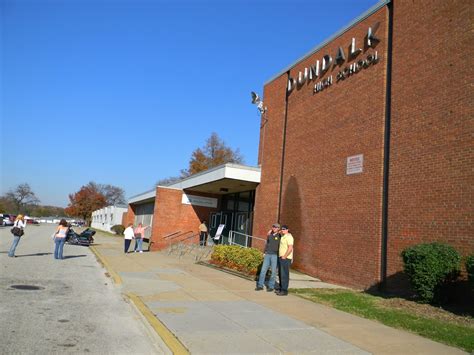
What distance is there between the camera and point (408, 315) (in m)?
9.26

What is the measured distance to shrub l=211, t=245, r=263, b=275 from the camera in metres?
15.0

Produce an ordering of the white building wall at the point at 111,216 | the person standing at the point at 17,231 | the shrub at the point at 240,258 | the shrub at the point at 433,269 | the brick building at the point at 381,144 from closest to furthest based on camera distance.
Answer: the shrub at the point at 433,269
the brick building at the point at 381,144
the shrub at the point at 240,258
the person standing at the point at 17,231
the white building wall at the point at 111,216

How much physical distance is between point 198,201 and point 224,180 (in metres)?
6.94

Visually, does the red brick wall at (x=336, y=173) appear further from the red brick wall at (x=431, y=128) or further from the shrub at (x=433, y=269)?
the shrub at (x=433, y=269)

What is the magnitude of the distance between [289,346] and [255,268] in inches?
331

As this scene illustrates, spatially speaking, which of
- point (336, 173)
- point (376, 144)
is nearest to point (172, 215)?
point (336, 173)

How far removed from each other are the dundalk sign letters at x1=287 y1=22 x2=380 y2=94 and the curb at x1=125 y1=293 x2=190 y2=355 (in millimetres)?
10543

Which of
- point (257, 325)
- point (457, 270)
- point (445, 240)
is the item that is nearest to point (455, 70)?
point (445, 240)

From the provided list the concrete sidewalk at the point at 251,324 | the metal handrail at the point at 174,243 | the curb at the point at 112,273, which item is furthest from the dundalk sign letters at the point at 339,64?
the metal handrail at the point at 174,243

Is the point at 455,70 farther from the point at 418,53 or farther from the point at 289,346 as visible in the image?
the point at 289,346

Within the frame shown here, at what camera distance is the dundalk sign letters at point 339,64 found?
586 inches

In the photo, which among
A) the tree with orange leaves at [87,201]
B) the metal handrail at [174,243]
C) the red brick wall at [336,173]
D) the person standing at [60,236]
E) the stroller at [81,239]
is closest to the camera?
the red brick wall at [336,173]

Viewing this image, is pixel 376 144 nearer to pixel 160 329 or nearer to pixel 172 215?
Answer: pixel 160 329

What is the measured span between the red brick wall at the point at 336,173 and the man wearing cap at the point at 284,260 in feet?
10.1
